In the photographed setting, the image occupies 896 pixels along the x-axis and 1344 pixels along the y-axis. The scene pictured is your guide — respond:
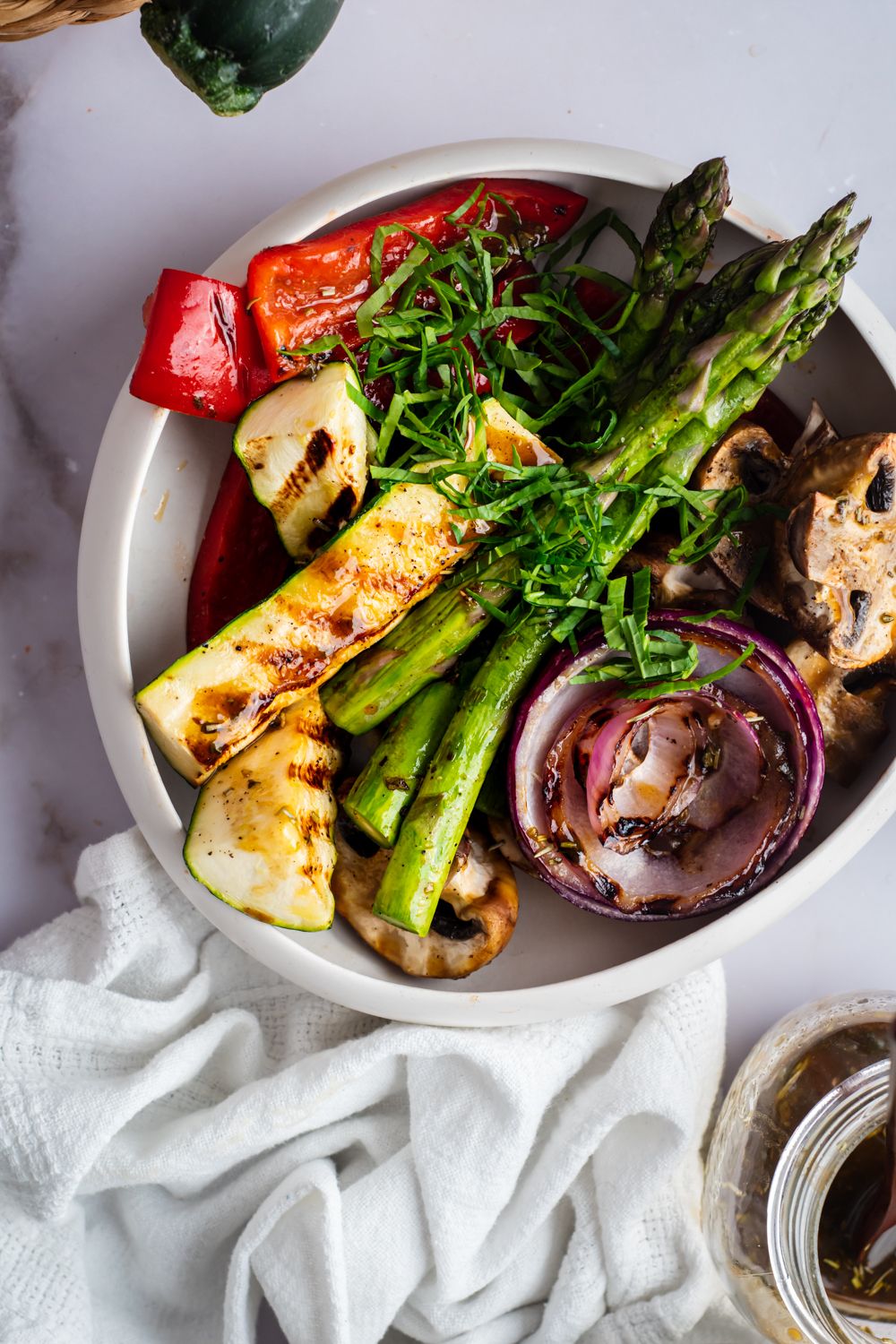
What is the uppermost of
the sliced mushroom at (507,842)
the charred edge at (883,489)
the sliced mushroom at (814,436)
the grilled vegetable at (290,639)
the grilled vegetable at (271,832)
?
the sliced mushroom at (814,436)

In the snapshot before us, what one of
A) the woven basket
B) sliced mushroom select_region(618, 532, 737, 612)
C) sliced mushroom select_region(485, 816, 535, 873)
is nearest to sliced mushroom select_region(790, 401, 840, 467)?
sliced mushroom select_region(618, 532, 737, 612)

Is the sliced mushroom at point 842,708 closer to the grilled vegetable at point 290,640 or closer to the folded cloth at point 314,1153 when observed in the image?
the folded cloth at point 314,1153

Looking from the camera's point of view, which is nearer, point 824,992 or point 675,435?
point 675,435

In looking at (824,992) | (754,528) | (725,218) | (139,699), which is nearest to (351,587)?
(139,699)

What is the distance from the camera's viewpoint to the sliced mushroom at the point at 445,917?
2.20m

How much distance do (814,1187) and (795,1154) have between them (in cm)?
7

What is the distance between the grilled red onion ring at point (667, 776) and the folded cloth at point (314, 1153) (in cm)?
33

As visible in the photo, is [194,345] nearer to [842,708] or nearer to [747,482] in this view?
[747,482]

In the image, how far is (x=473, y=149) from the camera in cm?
211

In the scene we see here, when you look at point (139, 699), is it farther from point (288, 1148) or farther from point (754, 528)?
point (754, 528)

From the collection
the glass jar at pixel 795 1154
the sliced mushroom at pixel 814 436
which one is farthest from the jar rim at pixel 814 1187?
the sliced mushroom at pixel 814 436

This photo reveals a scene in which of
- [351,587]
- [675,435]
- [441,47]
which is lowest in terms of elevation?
[351,587]

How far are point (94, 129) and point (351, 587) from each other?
46.6 inches

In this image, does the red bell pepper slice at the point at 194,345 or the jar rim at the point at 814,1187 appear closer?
the red bell pepper slice at the point at 194,345
